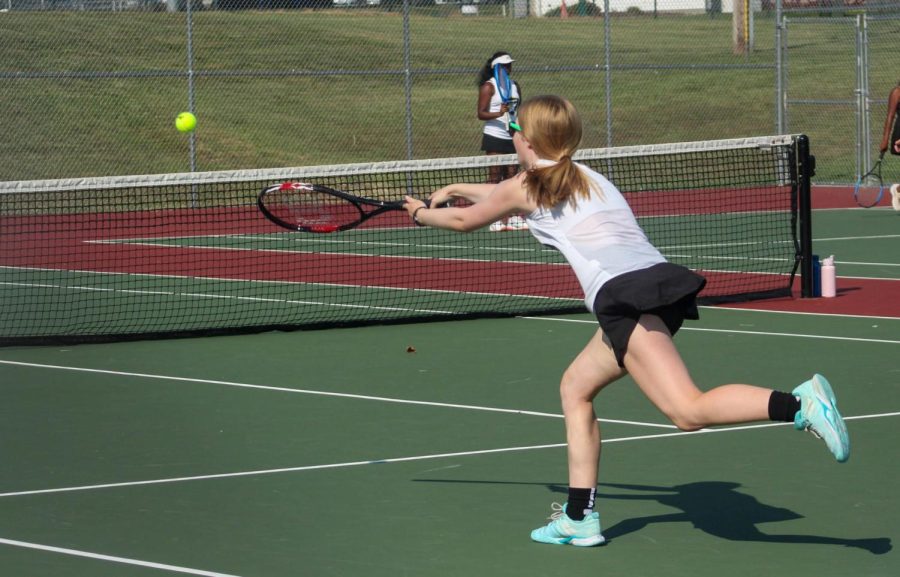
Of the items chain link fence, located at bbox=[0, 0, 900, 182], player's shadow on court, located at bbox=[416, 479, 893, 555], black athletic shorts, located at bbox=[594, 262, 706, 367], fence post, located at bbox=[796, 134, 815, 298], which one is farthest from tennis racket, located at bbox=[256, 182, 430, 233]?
chain link fence, located at bbox=[0, 0, 900, 182]

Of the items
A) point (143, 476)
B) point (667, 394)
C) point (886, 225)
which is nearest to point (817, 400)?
point (667, 394)

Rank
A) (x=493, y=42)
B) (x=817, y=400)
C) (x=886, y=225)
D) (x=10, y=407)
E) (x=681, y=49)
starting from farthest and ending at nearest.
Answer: (x=681, y=49)
(x=493, y=42)
(x=886, y=225)
(x=10, y=407)
(x=817, y=400)

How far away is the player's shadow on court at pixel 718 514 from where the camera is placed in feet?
18.8

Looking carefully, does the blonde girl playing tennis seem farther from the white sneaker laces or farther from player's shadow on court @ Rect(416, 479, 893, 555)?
player's shadow on court @ Rect(416, 479, 893, 555)

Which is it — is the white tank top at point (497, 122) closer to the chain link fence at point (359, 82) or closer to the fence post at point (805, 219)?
the chain link fence at point (359, 82)

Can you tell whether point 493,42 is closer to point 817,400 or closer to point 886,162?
point 886,162

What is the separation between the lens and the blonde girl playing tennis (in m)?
5.22

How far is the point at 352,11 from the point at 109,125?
442 centimetres

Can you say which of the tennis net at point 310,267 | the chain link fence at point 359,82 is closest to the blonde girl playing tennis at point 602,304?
the tennis net at point 310,267

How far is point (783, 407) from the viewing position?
5.14m

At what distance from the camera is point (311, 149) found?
24922 mm

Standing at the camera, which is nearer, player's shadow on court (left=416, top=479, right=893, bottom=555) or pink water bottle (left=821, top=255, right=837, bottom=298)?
player's shadow on court (left=416, top=479, right=893, bottom=555)

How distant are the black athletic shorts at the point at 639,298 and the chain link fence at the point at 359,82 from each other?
1409 centimetres

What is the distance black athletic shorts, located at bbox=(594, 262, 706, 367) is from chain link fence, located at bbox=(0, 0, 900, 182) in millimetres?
14094
